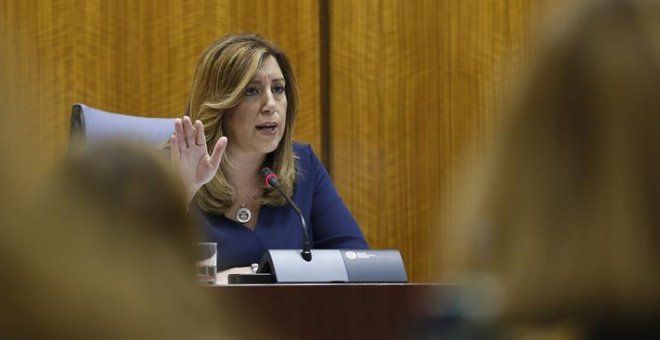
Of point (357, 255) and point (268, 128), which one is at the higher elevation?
point (268, 128)

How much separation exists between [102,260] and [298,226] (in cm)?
328

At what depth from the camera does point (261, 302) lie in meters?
2.48

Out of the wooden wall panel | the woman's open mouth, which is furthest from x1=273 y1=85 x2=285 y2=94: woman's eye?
the wooden wall panel

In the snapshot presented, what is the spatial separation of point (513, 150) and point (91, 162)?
0.23 meters

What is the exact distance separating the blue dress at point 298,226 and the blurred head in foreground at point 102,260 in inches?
118

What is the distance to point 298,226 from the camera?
381 centimetres

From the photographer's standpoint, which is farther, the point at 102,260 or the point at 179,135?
the point at 179,135

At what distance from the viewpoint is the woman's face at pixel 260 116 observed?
3852 mm

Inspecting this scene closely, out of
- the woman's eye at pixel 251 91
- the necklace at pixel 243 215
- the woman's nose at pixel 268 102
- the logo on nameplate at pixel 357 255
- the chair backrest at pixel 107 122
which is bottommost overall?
the logo on nameplate at pixel 357 255

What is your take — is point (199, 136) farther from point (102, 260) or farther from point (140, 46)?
point (102, 260)

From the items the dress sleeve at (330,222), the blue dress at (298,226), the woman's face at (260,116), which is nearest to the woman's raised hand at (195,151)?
the blue dress at (298,226)

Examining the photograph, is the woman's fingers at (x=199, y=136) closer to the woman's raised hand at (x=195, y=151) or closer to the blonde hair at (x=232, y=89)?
the woman's raised hand at (x=195, y=151)

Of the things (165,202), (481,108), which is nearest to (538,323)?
(165,202)

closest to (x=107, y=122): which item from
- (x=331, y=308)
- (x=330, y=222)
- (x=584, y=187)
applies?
(x=330, y=222)
